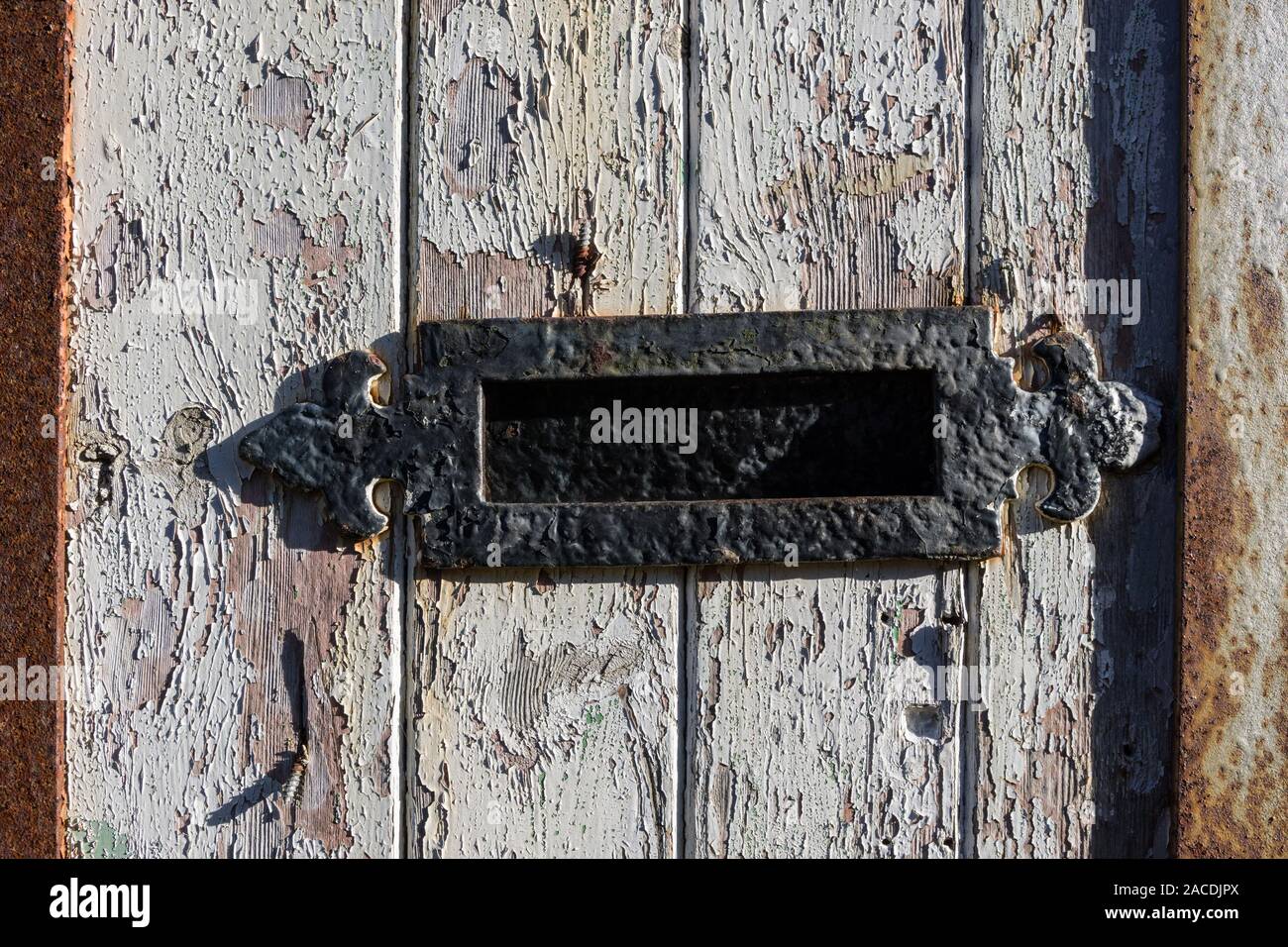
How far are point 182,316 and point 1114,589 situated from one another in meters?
0.77

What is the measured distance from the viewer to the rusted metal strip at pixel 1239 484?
2.31 ft

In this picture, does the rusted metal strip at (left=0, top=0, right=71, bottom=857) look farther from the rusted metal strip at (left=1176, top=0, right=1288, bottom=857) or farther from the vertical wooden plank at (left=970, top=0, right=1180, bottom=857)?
the rusted metal strip at (left=1176, top=0, right=1288, bottom=857)

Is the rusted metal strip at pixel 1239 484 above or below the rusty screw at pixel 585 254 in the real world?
below

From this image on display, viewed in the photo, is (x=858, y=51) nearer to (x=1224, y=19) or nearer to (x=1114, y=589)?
(x=1224, y=19)

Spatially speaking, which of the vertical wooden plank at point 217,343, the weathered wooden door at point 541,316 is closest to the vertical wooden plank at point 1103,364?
the weathered wooden door at point 541,316

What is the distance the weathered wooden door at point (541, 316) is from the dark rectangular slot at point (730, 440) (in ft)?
0.22

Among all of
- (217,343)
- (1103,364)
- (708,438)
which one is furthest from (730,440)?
(217,343)

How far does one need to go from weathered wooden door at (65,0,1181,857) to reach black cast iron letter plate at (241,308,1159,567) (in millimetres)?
32

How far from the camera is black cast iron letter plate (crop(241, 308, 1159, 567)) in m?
0.73

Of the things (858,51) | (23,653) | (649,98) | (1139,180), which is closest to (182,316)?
(23,653)

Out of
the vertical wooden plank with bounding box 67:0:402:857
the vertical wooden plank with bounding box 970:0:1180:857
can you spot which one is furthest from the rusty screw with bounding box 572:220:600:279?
the vertical wooden plank with bounding box 970:0:1180:857

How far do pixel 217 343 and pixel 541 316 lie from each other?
0.86ft

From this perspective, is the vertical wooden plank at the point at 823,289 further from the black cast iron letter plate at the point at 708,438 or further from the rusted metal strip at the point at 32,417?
the rusted metal strip at the point at 32,417

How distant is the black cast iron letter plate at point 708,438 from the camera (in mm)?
732
